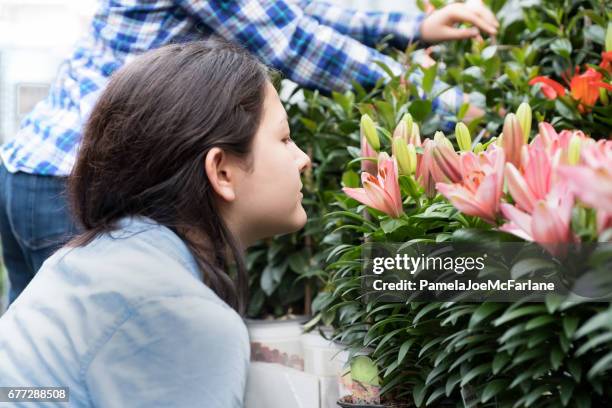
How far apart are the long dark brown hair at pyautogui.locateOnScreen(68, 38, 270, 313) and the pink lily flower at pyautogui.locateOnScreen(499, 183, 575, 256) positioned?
0.55m

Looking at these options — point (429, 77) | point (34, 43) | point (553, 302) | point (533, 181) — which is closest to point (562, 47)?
point (429, 77)

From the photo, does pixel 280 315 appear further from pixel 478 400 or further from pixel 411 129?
pixel 478 400

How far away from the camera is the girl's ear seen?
1.41 m

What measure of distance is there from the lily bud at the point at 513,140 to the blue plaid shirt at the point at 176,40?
0.79 meters

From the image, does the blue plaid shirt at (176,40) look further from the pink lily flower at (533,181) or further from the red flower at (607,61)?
the pink lily flower at (533,181)

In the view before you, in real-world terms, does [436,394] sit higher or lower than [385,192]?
lower

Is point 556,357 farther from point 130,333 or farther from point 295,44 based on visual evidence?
point 295,44

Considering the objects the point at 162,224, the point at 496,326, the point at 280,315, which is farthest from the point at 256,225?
the point at 280,315

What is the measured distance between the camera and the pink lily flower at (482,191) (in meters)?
1.08

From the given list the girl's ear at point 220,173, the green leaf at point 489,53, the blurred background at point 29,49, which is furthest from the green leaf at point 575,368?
the blurred background at point 29,49

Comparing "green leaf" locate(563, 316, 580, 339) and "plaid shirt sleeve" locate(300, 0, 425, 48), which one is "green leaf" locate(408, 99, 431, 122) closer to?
"plaid shirt sleeve" locate(300, 0, 425, 48)

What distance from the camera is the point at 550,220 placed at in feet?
3.20

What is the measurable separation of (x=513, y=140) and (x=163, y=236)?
0.57 meters

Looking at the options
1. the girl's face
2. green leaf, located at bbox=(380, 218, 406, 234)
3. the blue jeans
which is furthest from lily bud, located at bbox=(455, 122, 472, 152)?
the blue jeans
